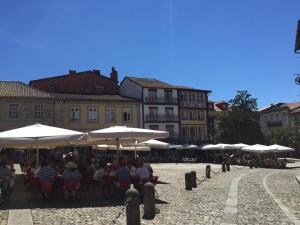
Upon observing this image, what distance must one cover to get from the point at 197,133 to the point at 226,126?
15.5 feet

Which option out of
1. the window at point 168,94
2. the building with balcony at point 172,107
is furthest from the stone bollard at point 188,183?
the window at point 168,94

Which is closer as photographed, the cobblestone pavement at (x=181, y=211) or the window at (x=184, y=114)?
the cobblestone pavement at (x=181, y=211)

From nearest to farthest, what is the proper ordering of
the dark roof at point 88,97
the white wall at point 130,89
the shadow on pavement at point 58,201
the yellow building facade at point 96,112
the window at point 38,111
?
the shadow on pavement at point 58,201 → the window at point 38,111 → the yellow building facade at point 96,112 → the dark roof at point 88,97 → the white wall at point 130,89

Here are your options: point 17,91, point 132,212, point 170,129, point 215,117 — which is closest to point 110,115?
point 170,129

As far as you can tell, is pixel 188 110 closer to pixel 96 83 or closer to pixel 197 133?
pixel 197 133

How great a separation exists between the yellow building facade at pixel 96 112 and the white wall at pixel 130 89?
347 centimetres

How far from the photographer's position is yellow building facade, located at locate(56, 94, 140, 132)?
5219cm

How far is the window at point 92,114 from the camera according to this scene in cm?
5328

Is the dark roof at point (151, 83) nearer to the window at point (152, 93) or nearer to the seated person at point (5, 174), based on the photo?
the window at point (152, 93)

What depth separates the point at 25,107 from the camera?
47.1 meters

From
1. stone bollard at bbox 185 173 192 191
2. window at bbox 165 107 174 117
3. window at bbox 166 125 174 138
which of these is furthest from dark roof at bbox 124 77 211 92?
stone bollard at bbox 185 173 192 191

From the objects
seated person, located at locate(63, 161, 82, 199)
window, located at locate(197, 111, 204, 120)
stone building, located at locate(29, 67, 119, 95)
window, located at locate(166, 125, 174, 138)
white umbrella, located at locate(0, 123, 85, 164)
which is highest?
stone building, located at locate(29, 67, 119, 95)

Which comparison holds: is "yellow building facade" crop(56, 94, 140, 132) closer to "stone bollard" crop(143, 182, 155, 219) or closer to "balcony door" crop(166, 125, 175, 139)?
"balcony door" crop(166, 125, 175, 139)

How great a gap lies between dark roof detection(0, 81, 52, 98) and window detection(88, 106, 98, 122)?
20.7 ft
